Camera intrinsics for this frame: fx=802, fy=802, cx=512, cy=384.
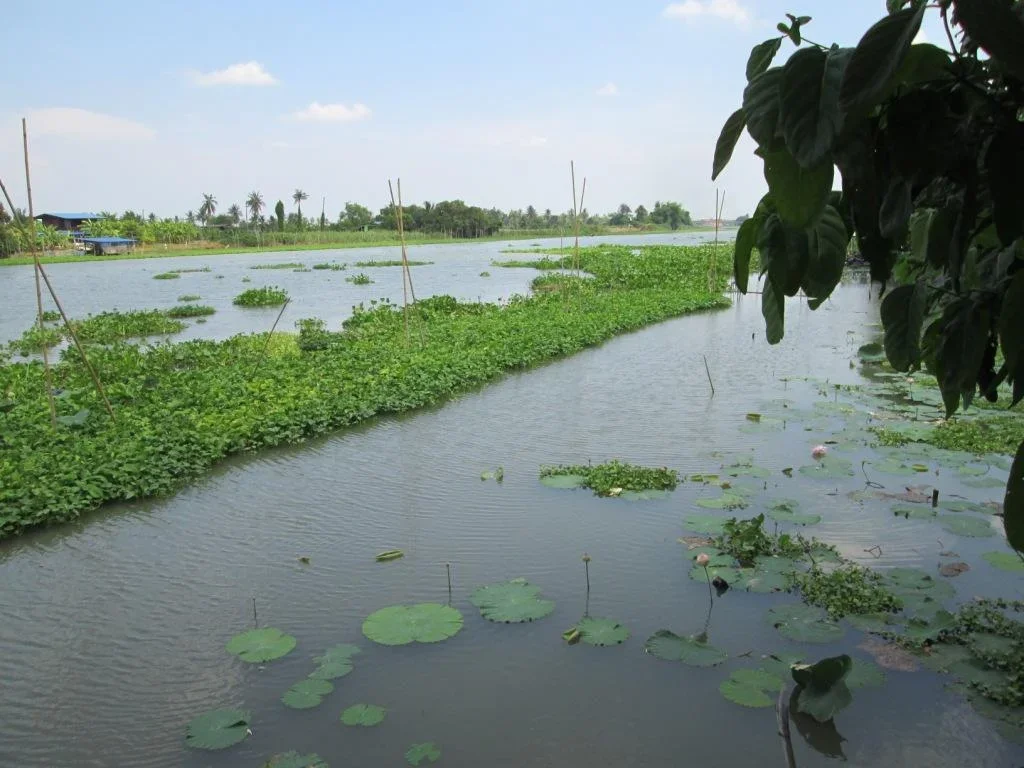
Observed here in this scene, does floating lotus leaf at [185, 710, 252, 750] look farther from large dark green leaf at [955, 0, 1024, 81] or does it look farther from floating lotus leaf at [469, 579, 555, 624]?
large dark green leaf at [955, 0, 1024, 81]

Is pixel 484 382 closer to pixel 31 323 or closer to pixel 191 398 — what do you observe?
pixel 191 398

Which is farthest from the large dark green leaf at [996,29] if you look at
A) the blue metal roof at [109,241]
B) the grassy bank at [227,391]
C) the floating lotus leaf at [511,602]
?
the blue metal roof at [109,241]

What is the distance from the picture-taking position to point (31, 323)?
15969mm

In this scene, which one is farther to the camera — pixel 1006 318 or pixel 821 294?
pixel 821 294

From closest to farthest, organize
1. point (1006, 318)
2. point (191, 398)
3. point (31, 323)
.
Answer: point (1006, 318) < point (191, 398) < point (31, 323)

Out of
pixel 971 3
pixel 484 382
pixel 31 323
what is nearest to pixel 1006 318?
pixel 971 3

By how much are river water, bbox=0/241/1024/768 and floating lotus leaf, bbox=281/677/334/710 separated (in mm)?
41

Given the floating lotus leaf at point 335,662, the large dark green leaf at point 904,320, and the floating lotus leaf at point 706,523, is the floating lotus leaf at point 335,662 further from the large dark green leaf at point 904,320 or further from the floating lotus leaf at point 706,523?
the large dark green leaf at point 904,320

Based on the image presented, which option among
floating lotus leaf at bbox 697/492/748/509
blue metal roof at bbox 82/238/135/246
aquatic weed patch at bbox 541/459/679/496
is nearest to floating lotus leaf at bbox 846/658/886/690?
floating lotus leaf at bbox 697/492/748/509

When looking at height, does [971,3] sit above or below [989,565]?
above

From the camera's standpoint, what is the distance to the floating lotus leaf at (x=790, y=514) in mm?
4977

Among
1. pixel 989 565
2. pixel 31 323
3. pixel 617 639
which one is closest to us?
pixel 617 639

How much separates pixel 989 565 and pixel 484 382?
595 cm

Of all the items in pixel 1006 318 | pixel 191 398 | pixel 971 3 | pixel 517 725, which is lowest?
pixel 517 725
